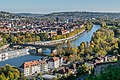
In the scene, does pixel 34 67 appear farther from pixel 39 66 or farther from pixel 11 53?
pixel 11 53

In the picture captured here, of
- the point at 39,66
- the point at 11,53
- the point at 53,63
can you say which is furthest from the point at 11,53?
the point at 39,66

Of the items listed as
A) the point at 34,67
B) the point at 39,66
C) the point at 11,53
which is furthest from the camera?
the point at 11,53

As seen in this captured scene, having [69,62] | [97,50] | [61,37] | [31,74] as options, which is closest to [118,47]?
[97,50]

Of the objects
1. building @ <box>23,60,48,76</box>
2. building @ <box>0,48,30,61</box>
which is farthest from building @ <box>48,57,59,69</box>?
building @ <box>0,48,30,61</box>

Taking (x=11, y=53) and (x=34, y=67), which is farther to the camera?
(x=11, y=53)

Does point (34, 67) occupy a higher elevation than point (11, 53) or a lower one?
higher

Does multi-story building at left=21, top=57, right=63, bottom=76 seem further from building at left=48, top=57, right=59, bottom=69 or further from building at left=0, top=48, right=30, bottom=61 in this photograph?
building at left=0, top=48, right=30, bottom=61

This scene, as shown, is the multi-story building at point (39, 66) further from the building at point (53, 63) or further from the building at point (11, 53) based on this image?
the building at point (11, 53)

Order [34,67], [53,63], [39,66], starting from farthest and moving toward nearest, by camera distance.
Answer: [53,63] < [39,66] < [34,67]

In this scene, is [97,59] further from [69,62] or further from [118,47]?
[118,47]
